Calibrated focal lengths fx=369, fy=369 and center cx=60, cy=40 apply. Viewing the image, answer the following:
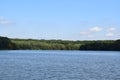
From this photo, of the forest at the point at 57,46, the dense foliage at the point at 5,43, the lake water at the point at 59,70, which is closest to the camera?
the lake water at the point at 59,70

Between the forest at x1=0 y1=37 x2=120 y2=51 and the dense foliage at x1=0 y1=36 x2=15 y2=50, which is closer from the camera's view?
the dense foliage at x1=0 y1=36 x2=15 y2=50

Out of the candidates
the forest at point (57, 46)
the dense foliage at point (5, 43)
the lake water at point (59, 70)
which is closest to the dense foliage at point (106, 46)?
the forest at point (57, 46)

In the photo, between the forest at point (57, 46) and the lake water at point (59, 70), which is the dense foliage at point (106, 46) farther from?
the lake water at point (59, 70)

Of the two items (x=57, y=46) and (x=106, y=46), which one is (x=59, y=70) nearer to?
(x=106, y=46)

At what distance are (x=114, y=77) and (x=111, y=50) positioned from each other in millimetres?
125445

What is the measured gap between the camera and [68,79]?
3819 cm

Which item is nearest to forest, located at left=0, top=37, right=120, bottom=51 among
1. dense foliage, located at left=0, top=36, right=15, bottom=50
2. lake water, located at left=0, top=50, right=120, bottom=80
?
dense foliage, located at left=0, top=36, right=15, bottom=50

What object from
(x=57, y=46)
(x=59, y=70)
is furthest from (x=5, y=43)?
(x=59, y=70)

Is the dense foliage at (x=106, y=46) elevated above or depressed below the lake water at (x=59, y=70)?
above

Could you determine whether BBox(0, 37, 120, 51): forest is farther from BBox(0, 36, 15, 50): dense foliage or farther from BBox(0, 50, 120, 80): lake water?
→ BBox(0, 50, 120, 80): lake water

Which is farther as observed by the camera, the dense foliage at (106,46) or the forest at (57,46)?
the forest at (57,46)

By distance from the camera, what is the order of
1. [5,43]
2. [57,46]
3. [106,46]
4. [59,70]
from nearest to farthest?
[59,70], [5,43], [106,46], [57,46]

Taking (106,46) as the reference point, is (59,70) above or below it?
below

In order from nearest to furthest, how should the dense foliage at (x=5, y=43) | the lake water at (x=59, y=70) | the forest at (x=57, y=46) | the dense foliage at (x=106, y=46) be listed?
the lake water at (x=59, y=70) → the dense foliage at (x=106, y=46) → the dense foliage at (x=5, y=43) → the forest at (x=57, y=46)
